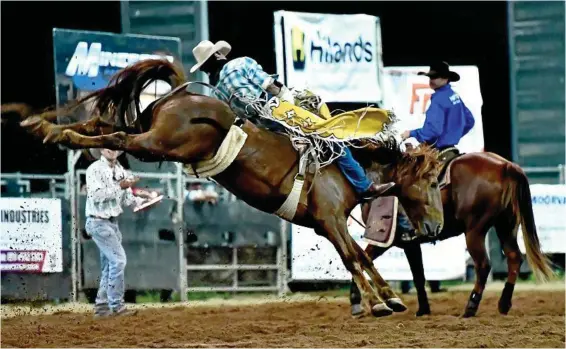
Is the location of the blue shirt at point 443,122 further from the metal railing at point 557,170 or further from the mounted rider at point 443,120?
the metal railing at point 557,170

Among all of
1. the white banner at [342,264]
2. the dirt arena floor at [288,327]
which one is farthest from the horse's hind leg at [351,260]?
the white banner at [342,264]

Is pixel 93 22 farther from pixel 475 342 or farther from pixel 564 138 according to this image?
pixel 475 342

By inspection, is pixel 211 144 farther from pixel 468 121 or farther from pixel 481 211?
pixel 468 121

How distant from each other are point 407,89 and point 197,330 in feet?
13.8

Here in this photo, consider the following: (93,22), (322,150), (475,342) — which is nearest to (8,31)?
(93,22)

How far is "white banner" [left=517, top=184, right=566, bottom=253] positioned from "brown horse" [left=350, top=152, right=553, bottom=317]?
111 inches

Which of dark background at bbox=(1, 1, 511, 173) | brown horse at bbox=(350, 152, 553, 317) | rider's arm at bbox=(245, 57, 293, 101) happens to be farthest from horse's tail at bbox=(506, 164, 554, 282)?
dark background at bbox=(1, 1, 511, 173)

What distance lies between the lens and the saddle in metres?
8.63

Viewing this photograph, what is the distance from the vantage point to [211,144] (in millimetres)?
6977

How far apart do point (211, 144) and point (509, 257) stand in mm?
3325

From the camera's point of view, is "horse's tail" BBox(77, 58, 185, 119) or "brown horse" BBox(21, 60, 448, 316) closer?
"brown horse" BBox(21, 60, 448, 316)

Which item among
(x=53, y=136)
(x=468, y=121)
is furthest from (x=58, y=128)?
(x=468, y=121)

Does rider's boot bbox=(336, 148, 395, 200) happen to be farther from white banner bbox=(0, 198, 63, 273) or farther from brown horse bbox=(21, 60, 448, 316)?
white banner bbox=(0, 198, 63, 273)

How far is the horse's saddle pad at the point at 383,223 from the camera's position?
28.3 feet
